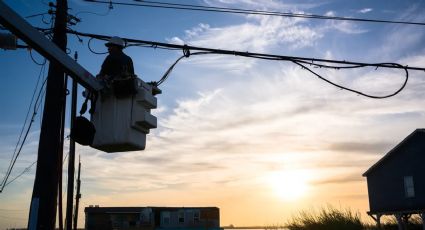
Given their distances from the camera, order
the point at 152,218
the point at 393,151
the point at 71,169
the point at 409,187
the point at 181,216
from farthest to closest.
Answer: the point at 181,216
the point at 152,218
the point at 393,151
the point at 409,187
the point at 71,169

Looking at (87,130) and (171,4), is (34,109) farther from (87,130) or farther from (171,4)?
(87,130)

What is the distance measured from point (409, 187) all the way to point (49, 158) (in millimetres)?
28498

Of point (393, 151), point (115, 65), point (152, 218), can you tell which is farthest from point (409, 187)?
point (115, 65)

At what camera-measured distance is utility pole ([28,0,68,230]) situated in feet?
24.0

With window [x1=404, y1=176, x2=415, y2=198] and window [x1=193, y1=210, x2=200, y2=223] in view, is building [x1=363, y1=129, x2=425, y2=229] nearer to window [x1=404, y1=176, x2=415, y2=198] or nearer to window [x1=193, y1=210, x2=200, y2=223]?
window [x1=404, y1=176, x2=415, y2=198]

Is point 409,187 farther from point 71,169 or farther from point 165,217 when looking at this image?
point 71,169

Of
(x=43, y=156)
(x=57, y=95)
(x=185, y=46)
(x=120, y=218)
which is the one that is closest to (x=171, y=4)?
(x=185, y=46)

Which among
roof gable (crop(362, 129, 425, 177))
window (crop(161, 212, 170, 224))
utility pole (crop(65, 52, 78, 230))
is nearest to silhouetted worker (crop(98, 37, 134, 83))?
utility pole (crop(65, 52, 78, 230))

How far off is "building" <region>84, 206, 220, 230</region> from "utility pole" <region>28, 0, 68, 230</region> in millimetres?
37465

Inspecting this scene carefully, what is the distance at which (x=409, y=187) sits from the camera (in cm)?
3045

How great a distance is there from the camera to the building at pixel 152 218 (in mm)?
44312

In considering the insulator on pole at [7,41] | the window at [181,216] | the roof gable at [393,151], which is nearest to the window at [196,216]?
the window at [181,216]

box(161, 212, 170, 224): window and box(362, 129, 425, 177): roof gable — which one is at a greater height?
box(362, 129, 425, 177): roof gable

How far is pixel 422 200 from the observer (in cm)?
2892
